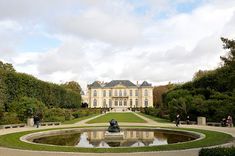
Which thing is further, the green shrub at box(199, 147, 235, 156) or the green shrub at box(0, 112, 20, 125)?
the green shrub at box(0, 112, 20, 125)

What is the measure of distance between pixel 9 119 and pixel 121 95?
268 feet

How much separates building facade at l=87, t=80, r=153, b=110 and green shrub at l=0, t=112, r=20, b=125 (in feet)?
259

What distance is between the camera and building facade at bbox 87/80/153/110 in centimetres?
10862

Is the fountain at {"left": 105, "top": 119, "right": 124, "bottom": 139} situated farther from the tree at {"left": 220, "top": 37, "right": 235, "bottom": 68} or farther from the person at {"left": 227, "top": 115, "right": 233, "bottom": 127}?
the person at {"left": 227, "top": 115, "right": 233, "bottom": 127}

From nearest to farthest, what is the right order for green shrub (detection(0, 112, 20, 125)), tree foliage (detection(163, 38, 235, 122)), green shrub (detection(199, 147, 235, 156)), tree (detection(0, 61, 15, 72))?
green shrub (detection(199, 147, 235, 156)), green shrub (detection(0, 112, 20, 125)), tree foliage (detection(163, 38, 235, 122)), tree (detection(0, 61, 15, 72))

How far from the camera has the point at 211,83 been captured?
3750 centimetres

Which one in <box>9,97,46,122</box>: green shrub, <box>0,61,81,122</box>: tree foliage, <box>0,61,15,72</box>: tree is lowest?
<box>9,97,46,122</box>: green shrub

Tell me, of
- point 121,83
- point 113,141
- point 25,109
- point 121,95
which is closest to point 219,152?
point 113,141

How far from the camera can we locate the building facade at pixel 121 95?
10862 cm

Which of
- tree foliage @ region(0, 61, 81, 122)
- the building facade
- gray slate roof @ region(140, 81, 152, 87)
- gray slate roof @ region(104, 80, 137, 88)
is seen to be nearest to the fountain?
tree foliage @ region(0, 61, 81, 122)

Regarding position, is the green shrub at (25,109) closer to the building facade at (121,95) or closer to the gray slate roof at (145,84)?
the building facade at (121,95)

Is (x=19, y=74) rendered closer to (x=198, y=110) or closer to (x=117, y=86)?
(x=198, y=110)

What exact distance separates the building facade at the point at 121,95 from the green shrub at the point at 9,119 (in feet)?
259

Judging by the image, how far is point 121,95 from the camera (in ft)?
360
